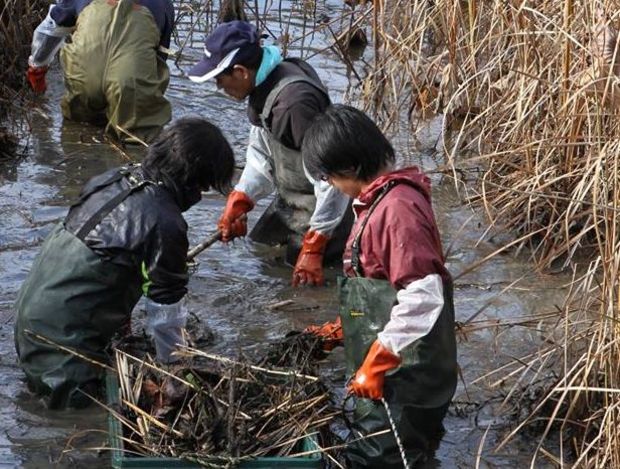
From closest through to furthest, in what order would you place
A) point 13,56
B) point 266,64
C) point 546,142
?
point 546,142, point 266,64, point 13,56

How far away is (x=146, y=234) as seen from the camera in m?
4.60

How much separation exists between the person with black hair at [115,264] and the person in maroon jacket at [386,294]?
1.68 ft

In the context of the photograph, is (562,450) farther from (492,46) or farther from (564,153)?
(492,46)

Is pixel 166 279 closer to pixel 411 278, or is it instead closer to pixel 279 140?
pixel 411 278

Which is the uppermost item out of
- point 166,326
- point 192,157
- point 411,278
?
point 192,157

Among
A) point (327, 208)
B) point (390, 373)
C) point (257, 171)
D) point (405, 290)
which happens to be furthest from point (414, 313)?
point (257, 171)

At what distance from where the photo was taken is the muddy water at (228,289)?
15.5 feet

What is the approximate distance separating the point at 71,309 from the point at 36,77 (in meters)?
4.00

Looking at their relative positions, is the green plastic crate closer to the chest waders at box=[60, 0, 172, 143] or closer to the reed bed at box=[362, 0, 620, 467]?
the reed bed at box=[362, 0, 620, 467]

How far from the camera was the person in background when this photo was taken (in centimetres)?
823

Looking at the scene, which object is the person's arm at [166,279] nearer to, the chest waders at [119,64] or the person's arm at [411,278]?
the person's arm at [411,278]

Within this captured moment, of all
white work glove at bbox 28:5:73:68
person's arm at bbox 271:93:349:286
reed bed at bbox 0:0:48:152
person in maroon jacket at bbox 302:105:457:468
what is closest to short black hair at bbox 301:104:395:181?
person in maroon jacket at bbox 302:105:457:468

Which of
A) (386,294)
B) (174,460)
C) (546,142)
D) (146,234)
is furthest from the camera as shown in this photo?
(546,142)

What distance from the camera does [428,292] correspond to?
4.10m
